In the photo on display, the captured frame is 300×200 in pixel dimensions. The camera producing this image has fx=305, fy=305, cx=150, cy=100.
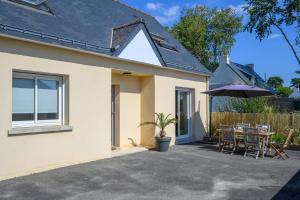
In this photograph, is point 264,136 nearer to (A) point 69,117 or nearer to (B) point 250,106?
(B) point 250,106

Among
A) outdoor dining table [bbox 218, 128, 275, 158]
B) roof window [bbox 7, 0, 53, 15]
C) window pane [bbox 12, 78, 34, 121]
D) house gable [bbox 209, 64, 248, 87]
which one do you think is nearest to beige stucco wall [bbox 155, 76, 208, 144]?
outdoor dining table [bbox 218, 128, 275, 158]

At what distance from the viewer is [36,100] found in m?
8.79

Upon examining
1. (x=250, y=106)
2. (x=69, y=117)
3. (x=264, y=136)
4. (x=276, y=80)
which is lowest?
(x=264, y=136)

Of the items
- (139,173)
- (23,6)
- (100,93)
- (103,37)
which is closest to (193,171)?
(139,173)

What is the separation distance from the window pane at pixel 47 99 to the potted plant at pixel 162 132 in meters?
4.52

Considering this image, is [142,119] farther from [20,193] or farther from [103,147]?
[20,193]

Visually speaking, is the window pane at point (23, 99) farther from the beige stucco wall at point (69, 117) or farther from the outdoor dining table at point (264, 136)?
the outdoor dining table at point (264, 136)

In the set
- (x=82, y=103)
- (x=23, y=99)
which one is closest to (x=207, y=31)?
(x=82, y=103)

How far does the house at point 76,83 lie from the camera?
8.16 meters

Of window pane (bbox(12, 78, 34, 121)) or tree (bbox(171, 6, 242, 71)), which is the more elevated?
tree (bbox(171, 6, 242, 71))

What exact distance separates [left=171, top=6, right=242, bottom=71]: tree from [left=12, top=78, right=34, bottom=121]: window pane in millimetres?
31683

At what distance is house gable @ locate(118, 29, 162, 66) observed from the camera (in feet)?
38.6

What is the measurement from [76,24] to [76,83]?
8.72ft

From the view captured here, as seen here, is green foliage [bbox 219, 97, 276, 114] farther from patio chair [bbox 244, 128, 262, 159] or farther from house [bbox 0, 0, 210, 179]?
patio chair [bbox 244, 128, 262, 159]
